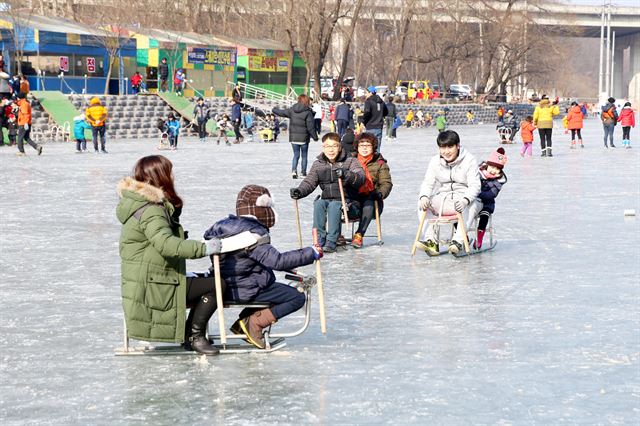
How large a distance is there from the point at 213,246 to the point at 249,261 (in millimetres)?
346

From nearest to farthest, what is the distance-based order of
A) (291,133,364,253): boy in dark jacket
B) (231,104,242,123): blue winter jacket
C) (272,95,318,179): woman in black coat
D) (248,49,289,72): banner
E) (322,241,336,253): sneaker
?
(291,133,364,253): boy in dark jacket < (322,241,336,253): sneaker < (272,95,318,179): woman in black coat < (231,104,242,123): blue winter jacket < (248,49,289,72): banner

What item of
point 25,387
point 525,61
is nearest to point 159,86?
point 525,61

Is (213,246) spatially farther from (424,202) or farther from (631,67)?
(631,67)

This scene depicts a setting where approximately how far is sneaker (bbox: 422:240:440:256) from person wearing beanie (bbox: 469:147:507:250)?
1.63 ft

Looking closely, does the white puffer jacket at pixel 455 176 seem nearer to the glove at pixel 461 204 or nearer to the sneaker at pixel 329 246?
the glove at pixel 461 204

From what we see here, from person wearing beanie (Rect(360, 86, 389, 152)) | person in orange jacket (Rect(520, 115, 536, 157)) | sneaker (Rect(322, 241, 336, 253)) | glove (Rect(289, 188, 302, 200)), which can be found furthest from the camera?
person in orange jacket (Rect(520, 115, 536, 157))

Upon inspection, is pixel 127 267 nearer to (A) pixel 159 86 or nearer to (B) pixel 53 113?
(B) pixel 53 113

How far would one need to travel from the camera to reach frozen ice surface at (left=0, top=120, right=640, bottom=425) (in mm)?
5293

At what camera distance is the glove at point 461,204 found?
9984mm

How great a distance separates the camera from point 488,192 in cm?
1072

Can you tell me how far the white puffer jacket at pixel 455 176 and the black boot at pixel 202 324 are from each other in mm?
4337

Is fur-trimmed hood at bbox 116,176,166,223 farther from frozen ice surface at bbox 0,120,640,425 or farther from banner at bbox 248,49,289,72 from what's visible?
banner at bbox 248,49,289,72

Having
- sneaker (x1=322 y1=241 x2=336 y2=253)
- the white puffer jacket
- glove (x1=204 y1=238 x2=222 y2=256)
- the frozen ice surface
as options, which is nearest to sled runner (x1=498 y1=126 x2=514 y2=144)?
the frozen ice surface

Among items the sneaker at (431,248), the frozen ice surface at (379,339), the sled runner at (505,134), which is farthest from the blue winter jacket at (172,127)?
the sneaker at (431,248)
